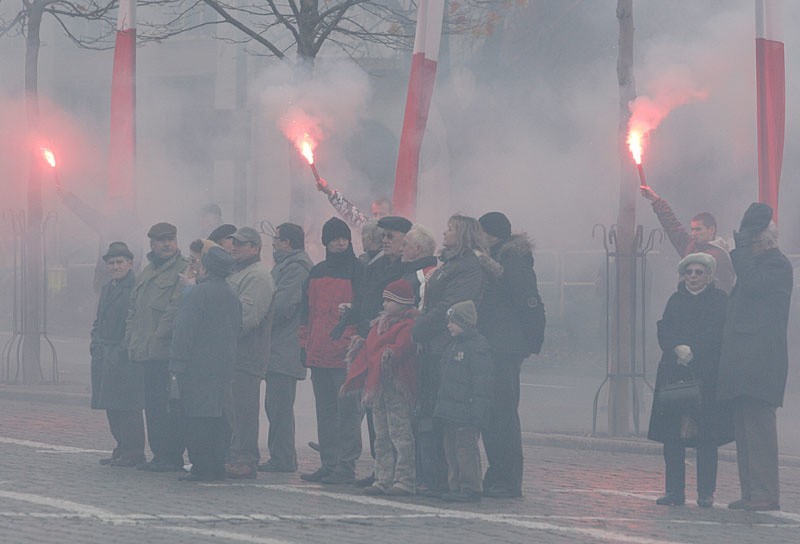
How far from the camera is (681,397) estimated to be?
32.7 ft

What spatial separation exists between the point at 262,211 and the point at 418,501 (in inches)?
765

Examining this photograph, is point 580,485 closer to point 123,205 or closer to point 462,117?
point 123,205

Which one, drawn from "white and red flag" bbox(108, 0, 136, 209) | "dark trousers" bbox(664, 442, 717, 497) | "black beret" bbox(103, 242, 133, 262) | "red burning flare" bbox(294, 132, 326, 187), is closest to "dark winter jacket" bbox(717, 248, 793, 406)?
"dark trousers" bbox(664, 442, 717, 497)

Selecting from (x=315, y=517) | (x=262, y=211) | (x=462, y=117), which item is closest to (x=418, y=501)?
(x=315, y=517)

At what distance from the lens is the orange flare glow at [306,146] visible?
49.8 feet

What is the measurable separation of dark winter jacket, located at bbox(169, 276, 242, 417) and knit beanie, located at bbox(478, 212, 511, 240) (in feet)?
5.61

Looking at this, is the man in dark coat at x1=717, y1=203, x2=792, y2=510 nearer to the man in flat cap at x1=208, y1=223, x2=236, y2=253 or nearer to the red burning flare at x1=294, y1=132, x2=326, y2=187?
the man in flat cap at x1=208, y1=223, x2=236, y2=253

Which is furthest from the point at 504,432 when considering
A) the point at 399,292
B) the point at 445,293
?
the point at 399,292

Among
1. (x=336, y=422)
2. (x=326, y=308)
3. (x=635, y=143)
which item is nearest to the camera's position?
(x=326, y=308)

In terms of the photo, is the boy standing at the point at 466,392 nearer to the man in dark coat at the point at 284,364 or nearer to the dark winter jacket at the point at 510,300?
the dark winter jacket at the point at 510,300

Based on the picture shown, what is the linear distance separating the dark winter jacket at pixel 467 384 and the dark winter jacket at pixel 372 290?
0.80 metres

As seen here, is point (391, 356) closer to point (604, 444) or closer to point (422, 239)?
point (422, 239)

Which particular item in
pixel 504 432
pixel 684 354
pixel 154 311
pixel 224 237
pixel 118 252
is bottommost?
pixel 504 432

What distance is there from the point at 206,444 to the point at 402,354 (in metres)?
1.49
